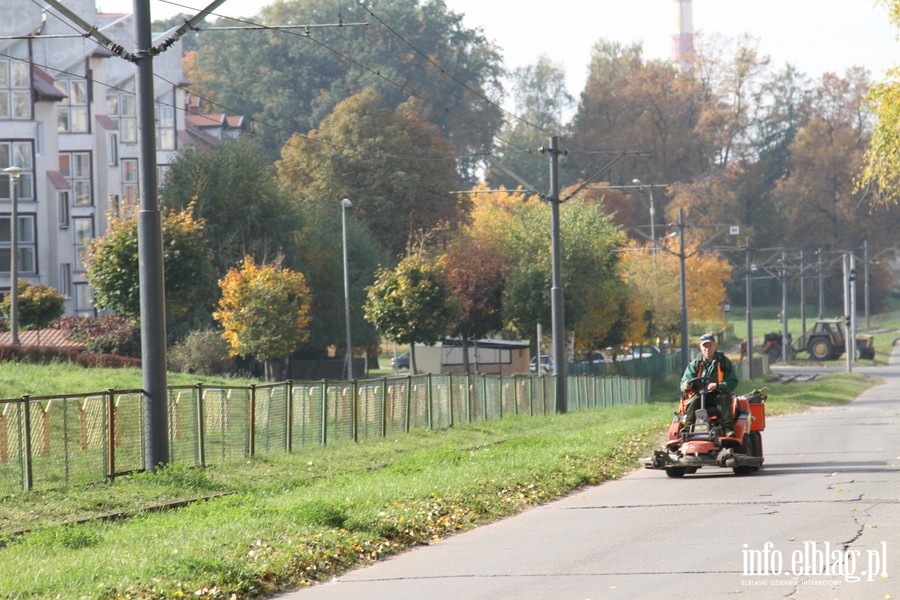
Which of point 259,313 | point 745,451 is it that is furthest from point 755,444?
point 259,313

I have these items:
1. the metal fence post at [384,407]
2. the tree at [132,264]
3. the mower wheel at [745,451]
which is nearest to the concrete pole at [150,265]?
the mower wheel at [745,451]

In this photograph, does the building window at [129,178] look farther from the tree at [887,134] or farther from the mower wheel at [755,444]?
the mower wheel at [755,444]

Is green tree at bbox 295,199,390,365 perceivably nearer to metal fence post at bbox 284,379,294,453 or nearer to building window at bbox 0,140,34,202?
building window at bbox 0,140,34,202

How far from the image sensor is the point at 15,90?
58969 millimetres

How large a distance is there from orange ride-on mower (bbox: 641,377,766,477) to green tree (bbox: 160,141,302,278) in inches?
1591

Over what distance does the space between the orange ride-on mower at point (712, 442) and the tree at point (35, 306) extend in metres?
35.2

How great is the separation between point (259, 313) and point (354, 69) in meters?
45.5

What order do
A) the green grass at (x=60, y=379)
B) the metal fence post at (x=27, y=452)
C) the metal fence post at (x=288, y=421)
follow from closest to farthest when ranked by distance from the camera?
1. the metal fence post at (x=27, y=452)
2. the metal fence post at (x=288, y=421)
3. the green grass at (x=60, y=379)

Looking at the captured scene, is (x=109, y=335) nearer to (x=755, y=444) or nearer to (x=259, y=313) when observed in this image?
(x=259, y=313)

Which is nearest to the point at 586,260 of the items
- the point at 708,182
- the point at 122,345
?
the point at 122,345

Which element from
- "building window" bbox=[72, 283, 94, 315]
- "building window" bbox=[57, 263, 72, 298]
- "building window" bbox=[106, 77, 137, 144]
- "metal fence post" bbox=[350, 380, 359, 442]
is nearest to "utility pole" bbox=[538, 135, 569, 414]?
"metal fence post" bbox=[350, 380, 359, 442]

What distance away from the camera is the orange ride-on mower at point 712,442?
58.1ft

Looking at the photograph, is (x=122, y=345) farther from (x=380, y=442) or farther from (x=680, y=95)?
(x=680, y=95)

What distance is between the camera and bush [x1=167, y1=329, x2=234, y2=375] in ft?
168
